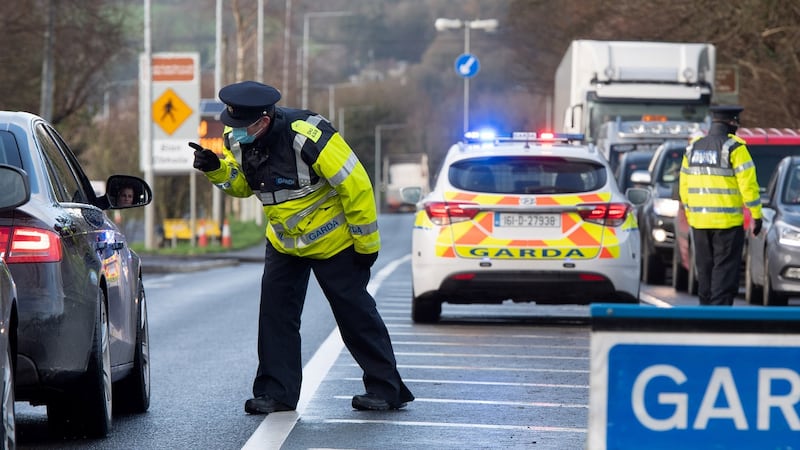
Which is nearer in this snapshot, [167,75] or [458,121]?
[167,75]

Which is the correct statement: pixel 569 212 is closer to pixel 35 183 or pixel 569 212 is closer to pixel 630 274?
pixel 630 274

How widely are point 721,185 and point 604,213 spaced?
0.96m

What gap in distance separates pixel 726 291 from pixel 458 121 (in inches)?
5122

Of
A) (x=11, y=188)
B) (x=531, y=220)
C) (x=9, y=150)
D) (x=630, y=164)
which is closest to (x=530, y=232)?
(x=531, y=220)

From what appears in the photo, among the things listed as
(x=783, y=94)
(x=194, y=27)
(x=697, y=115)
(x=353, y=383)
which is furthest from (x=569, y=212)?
(x=194, y=27)

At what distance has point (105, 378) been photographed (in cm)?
803

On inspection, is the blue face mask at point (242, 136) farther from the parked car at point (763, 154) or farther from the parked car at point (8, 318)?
the parked car at point (763, 154)

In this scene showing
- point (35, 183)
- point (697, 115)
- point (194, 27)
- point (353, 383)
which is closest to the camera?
point (35, 183)

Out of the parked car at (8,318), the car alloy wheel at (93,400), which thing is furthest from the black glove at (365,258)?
the parked car at (8,318)

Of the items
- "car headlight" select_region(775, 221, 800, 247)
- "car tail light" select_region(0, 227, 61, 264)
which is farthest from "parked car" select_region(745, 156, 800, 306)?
"car tail light" select_region(0, 227, 61, 264)

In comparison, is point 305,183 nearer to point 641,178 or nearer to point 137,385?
point 137,385

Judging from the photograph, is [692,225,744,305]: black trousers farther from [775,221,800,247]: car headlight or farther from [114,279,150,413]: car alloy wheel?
[114,279,150,413]: car alloy wheel

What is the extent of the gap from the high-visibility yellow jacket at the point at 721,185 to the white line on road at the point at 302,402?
298 cm

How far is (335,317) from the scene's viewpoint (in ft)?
30.3
